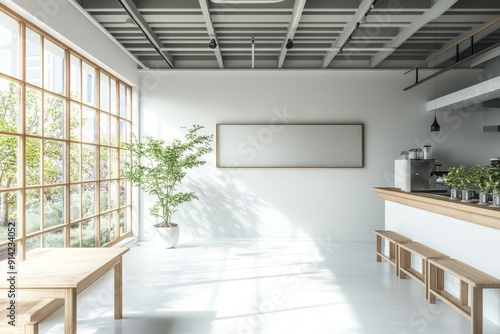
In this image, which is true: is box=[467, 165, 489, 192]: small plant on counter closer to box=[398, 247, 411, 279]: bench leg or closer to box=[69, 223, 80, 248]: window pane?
box=[398, 247, 411, 279]: bench leg

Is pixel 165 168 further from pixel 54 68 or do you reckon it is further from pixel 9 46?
pixel 9 46

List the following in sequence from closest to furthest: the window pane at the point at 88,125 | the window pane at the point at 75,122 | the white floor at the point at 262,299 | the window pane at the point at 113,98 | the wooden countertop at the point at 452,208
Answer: the wooden countertop at the point at 452,208 < the white floor at the point at 262,299 < the window pane at the point at 75,122 < the window pane at the point at 88,125 < the window pane at the point at 113,98

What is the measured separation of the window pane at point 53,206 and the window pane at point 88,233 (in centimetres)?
67

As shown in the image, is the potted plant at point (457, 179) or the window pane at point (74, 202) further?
the window pane at point (74, 202)

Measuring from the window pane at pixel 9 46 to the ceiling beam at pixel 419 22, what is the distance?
4.58m

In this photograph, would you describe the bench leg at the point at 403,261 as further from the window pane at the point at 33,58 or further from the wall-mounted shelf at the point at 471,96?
the window pane at the point at 33,58

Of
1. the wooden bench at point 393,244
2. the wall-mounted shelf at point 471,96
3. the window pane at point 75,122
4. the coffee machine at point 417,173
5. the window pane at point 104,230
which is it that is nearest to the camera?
the wooden bench at point 393,244

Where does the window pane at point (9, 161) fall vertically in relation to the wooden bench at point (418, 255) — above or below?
above

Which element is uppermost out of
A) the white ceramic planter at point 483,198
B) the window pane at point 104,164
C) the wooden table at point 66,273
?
the window pane at point 104,164

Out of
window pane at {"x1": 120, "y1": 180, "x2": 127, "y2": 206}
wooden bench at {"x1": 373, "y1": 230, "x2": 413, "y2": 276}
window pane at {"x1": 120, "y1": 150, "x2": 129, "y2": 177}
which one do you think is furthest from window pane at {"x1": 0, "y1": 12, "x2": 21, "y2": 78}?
wooden bench at {"x1": 373, "y1": 230, "x2": 413, "y2": 276}

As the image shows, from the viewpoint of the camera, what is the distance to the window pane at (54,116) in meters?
4.60

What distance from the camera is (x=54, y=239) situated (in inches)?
189

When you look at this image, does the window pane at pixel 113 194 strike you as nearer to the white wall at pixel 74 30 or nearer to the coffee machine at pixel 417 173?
the white wall at pixel 74 30

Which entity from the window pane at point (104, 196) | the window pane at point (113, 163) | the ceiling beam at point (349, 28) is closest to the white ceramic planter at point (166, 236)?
the window pane at point (104, 196)
